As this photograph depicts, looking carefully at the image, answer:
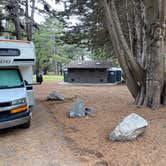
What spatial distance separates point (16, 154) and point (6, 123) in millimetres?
1292

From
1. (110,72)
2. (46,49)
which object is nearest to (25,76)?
(110,72)

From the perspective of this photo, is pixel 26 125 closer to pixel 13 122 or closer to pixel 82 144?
pixel 13 122

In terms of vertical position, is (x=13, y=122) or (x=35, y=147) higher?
(x=13, y=122)

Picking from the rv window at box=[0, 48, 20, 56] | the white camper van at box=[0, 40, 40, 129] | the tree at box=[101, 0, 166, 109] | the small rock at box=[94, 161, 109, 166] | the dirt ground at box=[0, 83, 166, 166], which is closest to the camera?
the small rock at box=[94, 161, 109, 166]

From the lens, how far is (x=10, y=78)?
841 cm

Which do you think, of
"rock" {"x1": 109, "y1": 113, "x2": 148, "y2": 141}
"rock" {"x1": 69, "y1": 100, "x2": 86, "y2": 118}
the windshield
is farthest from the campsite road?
the windshield

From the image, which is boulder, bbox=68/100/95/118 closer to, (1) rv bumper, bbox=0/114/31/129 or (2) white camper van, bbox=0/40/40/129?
(2) white camper van, bbox=0/40/40/129

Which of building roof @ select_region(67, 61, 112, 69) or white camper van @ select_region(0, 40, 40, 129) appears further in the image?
building roof @ select_region(67, 61, 112, 69)

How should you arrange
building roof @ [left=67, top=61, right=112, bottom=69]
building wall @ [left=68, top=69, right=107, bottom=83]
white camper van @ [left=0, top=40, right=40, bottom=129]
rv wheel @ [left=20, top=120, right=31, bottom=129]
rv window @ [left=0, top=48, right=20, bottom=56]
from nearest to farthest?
white camper van @ [left=0, top=40, right=40, bottom=129]
rv wheel @ [left=20, top=120, right=31, bottom=129]
rv window @ [left=0, top=48, right=20, bottom=56]
building roof @ [left=67, top=61, right=112, bottom=69]
building wall @ [left=68, top=69, right=107, bottom=83]

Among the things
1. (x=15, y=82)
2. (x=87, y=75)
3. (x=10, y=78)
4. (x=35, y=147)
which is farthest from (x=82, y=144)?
(x=87, y=75)

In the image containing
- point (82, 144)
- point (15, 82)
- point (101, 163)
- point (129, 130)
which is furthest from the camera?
point (15, 82)

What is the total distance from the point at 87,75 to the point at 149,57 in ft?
67.8

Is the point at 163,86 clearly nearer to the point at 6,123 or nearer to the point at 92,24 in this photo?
the point at 6,123

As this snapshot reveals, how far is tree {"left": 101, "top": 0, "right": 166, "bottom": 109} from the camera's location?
29.9 feet
